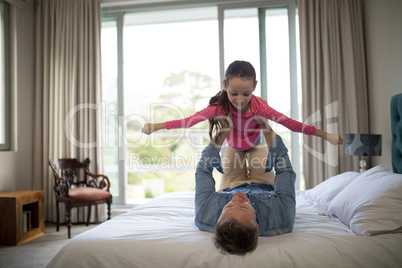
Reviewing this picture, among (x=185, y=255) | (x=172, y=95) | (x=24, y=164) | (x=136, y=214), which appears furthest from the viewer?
(x=172, y=95)

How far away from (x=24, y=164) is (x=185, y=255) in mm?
3396

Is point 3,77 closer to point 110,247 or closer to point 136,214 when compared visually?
point 136,214

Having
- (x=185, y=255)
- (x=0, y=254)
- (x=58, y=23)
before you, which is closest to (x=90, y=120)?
(x=58, y=23)

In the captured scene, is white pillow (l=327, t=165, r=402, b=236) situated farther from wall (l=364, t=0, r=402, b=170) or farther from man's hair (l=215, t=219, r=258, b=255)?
wall (l=364, t=0, r=402, b=170)

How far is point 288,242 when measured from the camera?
1.49m

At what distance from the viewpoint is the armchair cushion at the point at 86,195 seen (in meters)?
3.33

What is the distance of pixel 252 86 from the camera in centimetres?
193

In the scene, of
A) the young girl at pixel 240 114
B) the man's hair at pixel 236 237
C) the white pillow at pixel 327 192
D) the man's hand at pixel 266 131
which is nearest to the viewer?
the man's hair at pixel 236 237

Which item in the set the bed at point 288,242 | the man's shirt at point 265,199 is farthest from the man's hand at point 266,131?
the bed at point 288,242

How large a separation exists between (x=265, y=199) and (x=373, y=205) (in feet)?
1.84

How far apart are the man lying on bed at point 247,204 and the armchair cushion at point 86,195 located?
183cm

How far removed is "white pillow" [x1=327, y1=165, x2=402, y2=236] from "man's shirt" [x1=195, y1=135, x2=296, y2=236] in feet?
1.11

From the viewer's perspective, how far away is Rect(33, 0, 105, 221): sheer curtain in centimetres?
406

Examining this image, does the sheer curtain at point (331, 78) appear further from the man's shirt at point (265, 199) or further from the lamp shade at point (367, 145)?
the man's shirt at point (265, 199)
